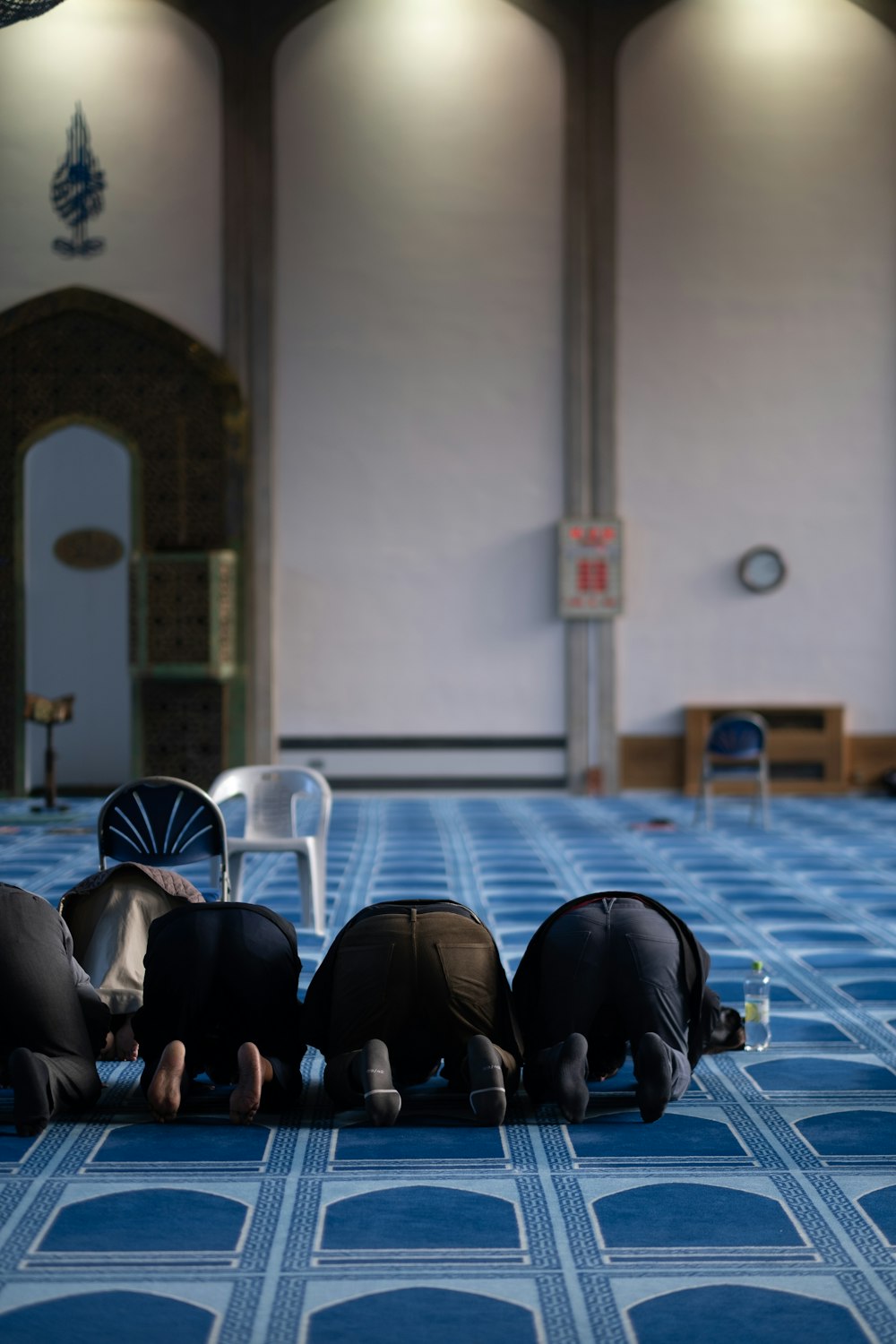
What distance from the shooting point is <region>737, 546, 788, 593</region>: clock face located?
958 cm

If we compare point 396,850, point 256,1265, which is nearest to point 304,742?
point 396,850

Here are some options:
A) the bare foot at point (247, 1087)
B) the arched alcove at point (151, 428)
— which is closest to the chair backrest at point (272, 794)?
the bare foot at point (247, 1087)

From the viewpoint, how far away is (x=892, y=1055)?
3334 millimetres

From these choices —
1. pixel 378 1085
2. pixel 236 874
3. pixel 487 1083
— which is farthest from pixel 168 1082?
pixel 236 874

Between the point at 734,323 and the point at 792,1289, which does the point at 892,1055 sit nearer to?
the point at 792,1289

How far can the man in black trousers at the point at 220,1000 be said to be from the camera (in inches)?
110

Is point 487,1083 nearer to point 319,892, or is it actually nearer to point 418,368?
point 319,892

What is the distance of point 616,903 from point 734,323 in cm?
742

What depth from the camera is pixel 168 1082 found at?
274 centimetres

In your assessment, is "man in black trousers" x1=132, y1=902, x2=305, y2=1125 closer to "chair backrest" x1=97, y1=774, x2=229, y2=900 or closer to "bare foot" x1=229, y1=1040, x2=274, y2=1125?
"bare foot" x1=229, y1=1040, x2=274, y2=1125

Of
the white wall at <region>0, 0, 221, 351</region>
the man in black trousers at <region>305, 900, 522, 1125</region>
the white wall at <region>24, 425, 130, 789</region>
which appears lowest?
the man in black trousers at <region>305, 900, 522, 1125</region>

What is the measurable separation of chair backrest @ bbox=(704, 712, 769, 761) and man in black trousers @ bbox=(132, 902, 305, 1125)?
17.8 ft

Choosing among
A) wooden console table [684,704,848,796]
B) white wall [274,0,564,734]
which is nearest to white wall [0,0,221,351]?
white wall [274,0,564,734]

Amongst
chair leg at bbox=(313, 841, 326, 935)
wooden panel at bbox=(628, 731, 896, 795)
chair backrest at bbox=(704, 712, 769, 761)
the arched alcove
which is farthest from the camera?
wooden panel at bbox=(628, 731, 896, 795)
